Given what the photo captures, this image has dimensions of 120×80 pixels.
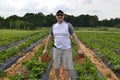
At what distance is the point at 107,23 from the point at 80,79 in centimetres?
10686

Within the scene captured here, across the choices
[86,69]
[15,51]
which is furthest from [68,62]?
[15,51]

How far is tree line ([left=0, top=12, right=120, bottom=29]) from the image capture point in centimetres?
10281

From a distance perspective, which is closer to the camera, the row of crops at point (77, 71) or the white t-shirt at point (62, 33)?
the white t-shirt at point (62, 33)

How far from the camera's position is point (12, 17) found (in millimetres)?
117188

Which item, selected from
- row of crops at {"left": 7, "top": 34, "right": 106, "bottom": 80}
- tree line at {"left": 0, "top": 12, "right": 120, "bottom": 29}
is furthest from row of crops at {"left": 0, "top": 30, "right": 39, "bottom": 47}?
tree line at {"left": 0, "top": 12, "right": 120, "bottom": 29}

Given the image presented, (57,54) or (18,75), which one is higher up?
(57,54)

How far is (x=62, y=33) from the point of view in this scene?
29.5 ft

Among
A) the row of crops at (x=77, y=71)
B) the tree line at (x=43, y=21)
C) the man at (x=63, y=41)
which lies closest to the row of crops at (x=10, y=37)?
the row of crops at (x=77, y=71)

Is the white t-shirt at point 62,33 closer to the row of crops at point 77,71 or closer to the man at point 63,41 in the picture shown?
the man at point 63,41

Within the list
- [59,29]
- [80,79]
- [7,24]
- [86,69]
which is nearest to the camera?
[59,29]

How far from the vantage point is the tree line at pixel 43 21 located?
103 m

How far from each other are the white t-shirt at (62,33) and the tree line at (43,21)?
3560 inches

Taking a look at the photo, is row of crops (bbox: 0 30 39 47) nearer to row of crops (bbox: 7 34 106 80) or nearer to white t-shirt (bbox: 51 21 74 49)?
row of crops (bbox: 7 34 106 80)

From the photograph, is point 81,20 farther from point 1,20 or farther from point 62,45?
point 62,45
